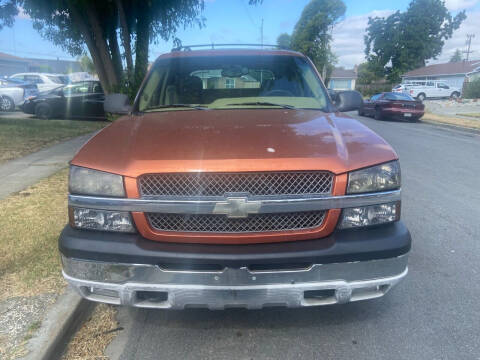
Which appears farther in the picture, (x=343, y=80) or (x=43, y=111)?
(x=343, y=80)

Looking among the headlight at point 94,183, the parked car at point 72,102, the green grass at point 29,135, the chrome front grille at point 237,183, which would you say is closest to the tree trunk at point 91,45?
the green grass at point 29,135

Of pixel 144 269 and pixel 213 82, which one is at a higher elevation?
pixel 213 82

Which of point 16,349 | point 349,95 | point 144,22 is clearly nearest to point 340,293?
point 16,349

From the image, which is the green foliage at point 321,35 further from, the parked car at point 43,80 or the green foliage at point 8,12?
the green foliage at point 8,12

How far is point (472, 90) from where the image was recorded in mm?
38281

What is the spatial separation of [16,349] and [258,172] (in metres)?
1.75

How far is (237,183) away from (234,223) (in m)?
0.23

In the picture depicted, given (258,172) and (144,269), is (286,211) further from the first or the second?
(144,269)

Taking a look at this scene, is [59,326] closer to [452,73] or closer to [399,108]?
[399,108]

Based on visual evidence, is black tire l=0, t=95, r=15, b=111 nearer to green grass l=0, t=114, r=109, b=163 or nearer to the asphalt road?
green grass l=0, t=114, r=109, b=163

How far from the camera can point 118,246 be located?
2154 mm

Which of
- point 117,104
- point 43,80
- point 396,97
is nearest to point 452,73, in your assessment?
point 396,97

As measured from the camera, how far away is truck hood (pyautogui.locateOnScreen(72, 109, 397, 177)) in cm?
215

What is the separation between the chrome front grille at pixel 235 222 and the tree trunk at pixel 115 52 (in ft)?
28.7
